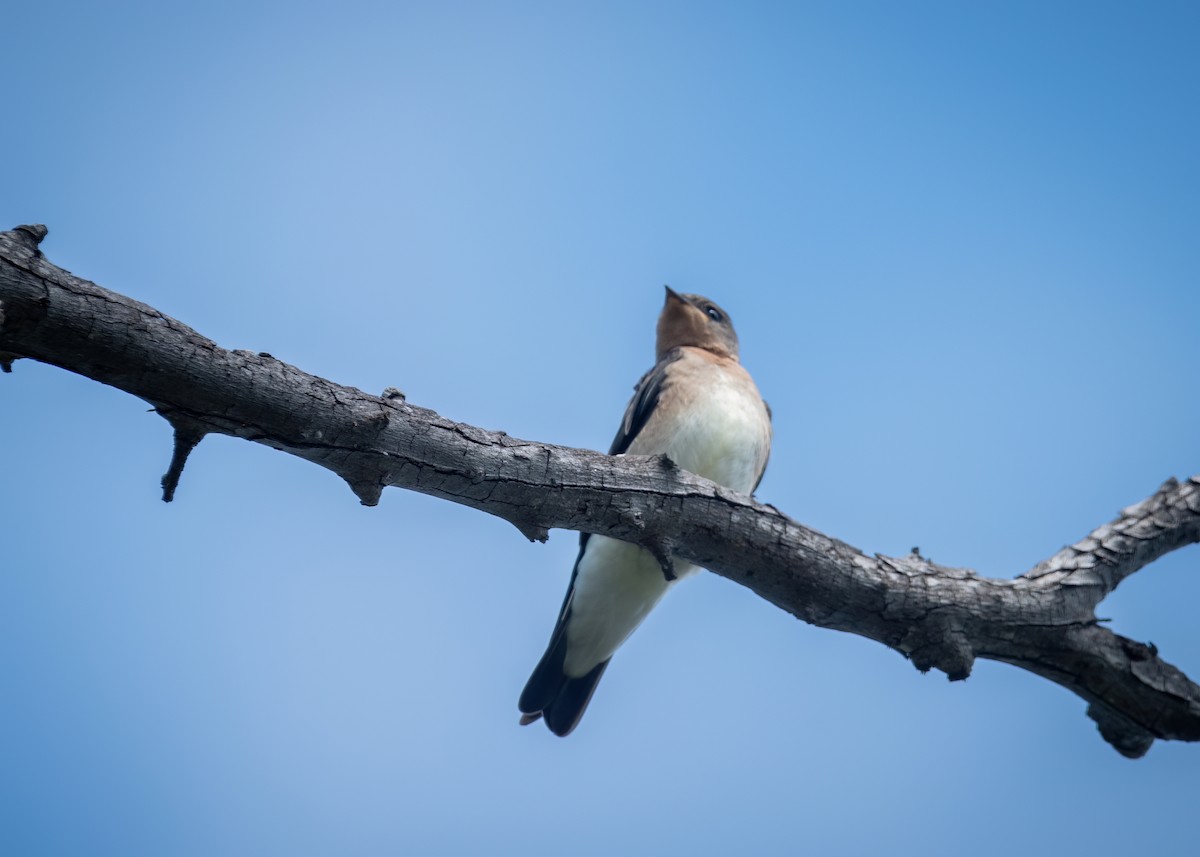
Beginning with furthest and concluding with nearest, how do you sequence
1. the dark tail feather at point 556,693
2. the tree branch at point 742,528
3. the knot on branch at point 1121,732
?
the dark tail feather at point 556,693 → the knot on branch at point 1121,732 → the tree branch at point 742,528

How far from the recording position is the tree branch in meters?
3.71

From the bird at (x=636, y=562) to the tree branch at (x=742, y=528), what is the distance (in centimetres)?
168

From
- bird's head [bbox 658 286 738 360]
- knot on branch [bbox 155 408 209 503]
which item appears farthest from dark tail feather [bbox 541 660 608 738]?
knot on branch [bbox 155 408 209 503]

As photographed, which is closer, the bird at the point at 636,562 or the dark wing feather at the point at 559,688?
the bird at the point at 636,562

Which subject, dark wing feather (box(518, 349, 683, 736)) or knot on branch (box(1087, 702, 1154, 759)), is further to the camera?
dark wing feather (box(518, 349, 683, 736))

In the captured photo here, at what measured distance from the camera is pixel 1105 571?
4938 mm

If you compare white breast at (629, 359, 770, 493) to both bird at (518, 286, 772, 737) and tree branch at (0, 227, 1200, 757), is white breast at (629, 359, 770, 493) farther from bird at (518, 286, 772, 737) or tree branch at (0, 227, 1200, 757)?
tree branch at (0, 227, 1200, 757)

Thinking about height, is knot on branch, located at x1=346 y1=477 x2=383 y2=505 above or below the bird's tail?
above

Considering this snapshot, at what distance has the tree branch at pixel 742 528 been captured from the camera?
371 centimetres

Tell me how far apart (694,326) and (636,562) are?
2.85 m

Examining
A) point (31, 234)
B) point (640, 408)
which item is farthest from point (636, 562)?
point (31, 234)

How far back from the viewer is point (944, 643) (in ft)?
15.4

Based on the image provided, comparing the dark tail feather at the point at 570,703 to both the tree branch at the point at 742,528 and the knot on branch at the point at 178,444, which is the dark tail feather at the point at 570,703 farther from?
the knot on branch at the point at 178,444

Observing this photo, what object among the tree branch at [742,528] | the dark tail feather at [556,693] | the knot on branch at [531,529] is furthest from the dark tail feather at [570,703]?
the knot on branch at [531,529]
